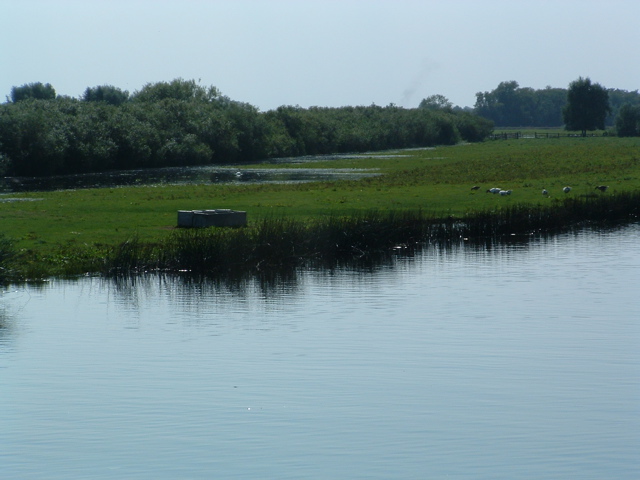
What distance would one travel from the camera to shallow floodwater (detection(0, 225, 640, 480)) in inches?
552

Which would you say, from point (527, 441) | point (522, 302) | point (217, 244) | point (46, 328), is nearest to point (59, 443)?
point (527, 441)

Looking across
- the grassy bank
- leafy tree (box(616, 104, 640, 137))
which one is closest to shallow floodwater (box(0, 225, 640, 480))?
the grassy bank

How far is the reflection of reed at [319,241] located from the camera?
102 ft

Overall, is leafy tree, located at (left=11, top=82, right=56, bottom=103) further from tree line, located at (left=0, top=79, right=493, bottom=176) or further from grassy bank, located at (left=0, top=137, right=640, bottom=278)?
grassy bank, located at (left=0, top=137, right=640, bottom=278)

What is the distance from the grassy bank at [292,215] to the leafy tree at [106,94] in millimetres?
121052

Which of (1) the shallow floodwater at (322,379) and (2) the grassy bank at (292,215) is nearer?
(1) the shallow floodwater at (322,379)

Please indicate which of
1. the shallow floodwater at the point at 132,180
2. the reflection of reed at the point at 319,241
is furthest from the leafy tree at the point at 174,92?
the reflection of reed at the point at 319,241

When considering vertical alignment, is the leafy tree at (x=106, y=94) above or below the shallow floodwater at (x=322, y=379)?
above

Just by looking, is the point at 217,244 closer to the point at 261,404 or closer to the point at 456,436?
the point at 261,404

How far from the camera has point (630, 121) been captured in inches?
7210

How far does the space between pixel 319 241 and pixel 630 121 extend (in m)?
161

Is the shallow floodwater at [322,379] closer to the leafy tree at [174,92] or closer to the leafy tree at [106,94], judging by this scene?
the leafy tree at [174,92]

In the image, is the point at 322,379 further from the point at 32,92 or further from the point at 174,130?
the point at 32,92

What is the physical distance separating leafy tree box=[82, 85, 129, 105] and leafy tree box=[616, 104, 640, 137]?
95.4m
